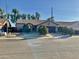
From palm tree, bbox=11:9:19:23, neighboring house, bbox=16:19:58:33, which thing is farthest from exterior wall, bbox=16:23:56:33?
palm tree, bbox=11:9:19:23

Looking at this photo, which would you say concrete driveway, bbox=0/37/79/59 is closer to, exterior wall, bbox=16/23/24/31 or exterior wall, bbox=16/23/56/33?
exterior wall, bbox=16/23/56/33

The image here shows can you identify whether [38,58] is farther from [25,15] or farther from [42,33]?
[25,15]

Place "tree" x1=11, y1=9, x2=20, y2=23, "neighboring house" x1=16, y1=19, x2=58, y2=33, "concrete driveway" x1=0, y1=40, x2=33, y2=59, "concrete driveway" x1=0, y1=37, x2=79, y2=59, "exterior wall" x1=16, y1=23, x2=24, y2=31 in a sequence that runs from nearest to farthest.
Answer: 1. "concrete driveway" x1=0, y1=40, x2=33, y2=59
2. "concrete driveway" x1=0, y1=37, x2=79, y2=59
3. "neighboring house" x1=16, y1=19, x2=58, y2=33
4. "exterior wall" x1=16, y1=23, x2=24, y2=31
5. "tree" x1=11, y1=9, x2=20, y2=23

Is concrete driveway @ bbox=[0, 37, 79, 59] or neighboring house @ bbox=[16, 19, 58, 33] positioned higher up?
neighboring house @ bbox=[16, 19, 58, 33]

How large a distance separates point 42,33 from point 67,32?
887 cm

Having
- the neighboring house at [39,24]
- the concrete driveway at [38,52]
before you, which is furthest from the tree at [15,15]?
the concrete driveway at [38,52]

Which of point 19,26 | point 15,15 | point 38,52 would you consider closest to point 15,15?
point 15,15

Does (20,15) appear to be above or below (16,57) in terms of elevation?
above

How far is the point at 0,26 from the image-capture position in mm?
57188

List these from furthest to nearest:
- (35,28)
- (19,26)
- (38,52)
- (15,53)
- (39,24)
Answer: (19,26)
(35,28)
(39,24)
(38,52)
(15,53)

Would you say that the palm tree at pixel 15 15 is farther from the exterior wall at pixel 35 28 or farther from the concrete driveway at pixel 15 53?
the concrete driveway at pixel 15 53

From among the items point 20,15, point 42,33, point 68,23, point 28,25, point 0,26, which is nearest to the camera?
point 42,33

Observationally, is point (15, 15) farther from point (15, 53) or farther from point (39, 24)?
point (15, 53)

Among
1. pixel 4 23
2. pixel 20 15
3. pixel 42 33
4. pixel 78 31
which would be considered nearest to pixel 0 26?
pixel 4 23
